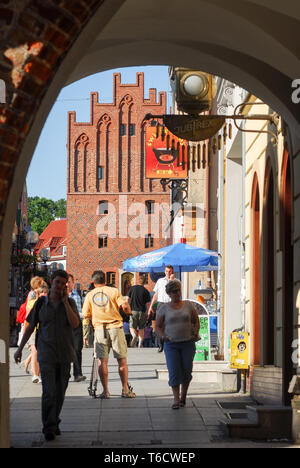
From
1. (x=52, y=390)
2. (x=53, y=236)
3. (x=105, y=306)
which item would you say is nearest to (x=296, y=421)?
(x=52, y=390)

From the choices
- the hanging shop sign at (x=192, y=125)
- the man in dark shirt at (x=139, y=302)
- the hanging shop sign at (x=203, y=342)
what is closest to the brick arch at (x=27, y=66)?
the hanging shop sign at (x=192, y=125)

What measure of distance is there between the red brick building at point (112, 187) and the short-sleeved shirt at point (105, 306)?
55764mm

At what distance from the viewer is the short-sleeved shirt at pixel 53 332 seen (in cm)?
968

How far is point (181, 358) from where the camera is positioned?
12461mm

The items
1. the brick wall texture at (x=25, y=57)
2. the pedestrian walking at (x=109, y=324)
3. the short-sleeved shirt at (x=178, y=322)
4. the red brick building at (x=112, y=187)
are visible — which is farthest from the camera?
the red brick building at (x=112, y=187)

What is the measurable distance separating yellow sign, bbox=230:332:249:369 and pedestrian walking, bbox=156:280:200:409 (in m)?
1.25

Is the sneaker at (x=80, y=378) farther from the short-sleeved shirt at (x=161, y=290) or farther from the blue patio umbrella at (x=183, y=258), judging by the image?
the blue patio umbrella at (x=183, y=258)

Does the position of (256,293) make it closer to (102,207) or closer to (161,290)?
(161,290)

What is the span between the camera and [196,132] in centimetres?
1172

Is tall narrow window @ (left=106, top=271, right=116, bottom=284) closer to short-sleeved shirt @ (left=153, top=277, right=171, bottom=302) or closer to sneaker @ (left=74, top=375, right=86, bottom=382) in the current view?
short-sleeved shirt @ (left=153, top=277, right=171, bottom=302)

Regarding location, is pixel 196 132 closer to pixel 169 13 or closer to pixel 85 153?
pixel 169 13

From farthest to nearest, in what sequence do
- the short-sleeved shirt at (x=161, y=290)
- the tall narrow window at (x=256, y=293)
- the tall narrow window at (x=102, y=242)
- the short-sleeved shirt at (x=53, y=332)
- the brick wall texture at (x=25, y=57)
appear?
the tall narrow window at (x=102, y=242), the short-sleeved shirt at (x=161, y=290), the tall narrow window at (x=256, y=293), the short-sleeved shirt at (x=53, y=332), the brick wall texture at (x=25, y=57)
